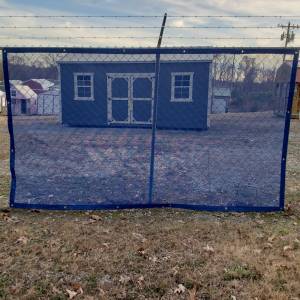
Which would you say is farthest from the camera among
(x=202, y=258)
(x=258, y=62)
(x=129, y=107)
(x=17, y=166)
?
(x=129, y=107)

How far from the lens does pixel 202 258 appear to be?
360cm

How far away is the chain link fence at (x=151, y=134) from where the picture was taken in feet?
16.0

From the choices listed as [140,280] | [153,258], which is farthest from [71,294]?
[153,258]

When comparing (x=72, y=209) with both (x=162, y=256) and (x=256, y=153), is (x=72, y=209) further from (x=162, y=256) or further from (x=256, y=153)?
(x=256, y=153)

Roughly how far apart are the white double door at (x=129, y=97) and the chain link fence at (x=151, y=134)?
5cm

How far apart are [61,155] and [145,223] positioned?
5.89 metres

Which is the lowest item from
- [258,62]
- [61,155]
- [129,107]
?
[61,155]

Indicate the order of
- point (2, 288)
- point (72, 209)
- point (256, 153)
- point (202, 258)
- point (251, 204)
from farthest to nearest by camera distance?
1. point (256, 153)
2. point (251, 204)
3. point (72, 209)
4. point (202, 258)
5. point (2, 288)

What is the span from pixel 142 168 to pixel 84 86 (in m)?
10.2

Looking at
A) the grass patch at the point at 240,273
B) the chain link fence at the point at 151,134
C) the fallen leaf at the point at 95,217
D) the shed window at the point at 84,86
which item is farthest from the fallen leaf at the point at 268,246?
the shed window at the point at 84,86

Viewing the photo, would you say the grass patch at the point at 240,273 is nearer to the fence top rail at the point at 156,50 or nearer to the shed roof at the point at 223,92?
the fence top rail at the point at 156,50

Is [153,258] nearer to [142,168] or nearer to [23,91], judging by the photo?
[142,168]

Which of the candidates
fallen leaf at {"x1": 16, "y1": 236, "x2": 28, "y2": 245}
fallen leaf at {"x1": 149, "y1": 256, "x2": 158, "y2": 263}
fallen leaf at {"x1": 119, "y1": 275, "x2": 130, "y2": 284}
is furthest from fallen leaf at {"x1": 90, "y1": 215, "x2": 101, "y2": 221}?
fallen leaf at {"x1": 119, "y1": 275, "x2": 130, "y2": 284}

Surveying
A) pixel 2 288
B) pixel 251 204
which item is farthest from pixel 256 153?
pixel 2 288
